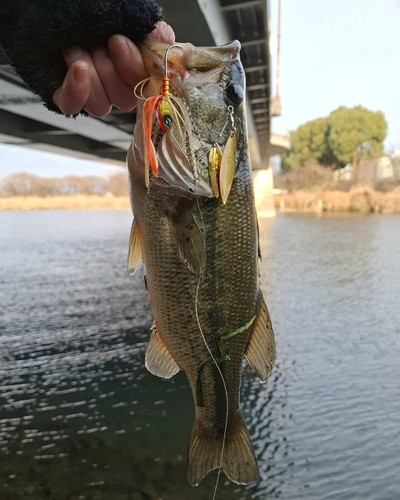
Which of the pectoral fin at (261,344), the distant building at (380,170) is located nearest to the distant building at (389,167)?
the distant building at (380,170)

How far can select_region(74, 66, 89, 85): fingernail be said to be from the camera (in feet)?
6.45

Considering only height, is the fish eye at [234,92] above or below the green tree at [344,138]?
below

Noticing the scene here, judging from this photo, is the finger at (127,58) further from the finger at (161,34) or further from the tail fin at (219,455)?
the tail fin at (219,455)

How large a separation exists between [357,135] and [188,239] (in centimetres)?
5782

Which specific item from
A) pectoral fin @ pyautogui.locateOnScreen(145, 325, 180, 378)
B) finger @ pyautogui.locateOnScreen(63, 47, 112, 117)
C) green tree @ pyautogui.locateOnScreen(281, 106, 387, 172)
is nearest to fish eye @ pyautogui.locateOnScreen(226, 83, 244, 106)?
finger @ pyautogui.locateOnScreen(63, 47, 112, 117)

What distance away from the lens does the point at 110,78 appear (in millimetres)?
2096

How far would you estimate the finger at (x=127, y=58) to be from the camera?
6.38 ft

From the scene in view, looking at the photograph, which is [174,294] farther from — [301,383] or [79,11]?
[301,383]

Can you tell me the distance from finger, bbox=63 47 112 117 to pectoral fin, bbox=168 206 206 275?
72 centimetres

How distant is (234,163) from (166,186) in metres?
0.30

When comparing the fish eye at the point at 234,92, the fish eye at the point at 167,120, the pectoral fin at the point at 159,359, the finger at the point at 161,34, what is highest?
the finger at the point at 161,34

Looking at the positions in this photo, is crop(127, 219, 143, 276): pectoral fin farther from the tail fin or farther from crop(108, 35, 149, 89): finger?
the tail fin

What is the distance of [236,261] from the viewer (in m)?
2.06

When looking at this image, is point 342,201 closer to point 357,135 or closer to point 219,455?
point 357,135
